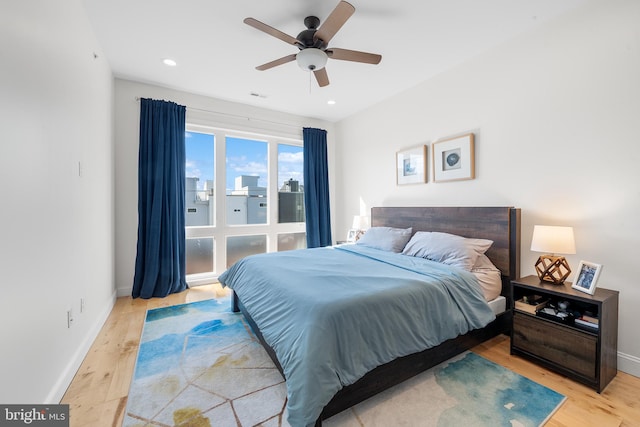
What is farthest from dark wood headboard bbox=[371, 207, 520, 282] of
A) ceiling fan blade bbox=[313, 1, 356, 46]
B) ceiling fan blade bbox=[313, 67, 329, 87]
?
ceiling fan blade bbox=[313, 1, 356, 46]

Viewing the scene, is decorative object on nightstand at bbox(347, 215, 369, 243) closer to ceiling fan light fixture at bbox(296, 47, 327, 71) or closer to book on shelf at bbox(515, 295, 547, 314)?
book on shelf at bbox(515, 295, 547, 314)

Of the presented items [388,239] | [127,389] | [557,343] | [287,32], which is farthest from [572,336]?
[287,32]

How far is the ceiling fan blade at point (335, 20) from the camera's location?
5.61ft

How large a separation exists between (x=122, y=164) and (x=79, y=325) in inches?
85.2

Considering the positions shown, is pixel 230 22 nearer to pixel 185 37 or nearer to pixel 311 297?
pixel 185 37

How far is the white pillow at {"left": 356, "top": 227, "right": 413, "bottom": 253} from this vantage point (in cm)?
322

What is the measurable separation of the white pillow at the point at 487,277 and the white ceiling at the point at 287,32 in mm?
2118

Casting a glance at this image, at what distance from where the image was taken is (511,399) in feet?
5.43

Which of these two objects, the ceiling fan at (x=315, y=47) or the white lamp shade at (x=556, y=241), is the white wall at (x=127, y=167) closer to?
the ceiling fan at (x=315, y=47)

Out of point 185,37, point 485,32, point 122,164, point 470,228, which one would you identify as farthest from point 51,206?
point 485,32

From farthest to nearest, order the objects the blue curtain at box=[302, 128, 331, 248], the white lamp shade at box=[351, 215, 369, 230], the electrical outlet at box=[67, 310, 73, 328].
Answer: the blue curtain at box=[302, 128, 331, 248], the white lamp shade at box=[351, 215, 369, 230], the electrical outlet at box=[67, 310, 73, 328]

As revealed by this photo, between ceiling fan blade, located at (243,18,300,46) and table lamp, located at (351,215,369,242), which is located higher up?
ceiling fan blade, located at (243,18,300,46)

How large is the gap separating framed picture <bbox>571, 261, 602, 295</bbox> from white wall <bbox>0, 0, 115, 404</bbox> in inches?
130

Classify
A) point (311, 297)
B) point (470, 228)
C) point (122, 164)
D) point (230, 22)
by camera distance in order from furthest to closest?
point (122, 164), point (470, 228), point (230, 22), point (311, 297)
